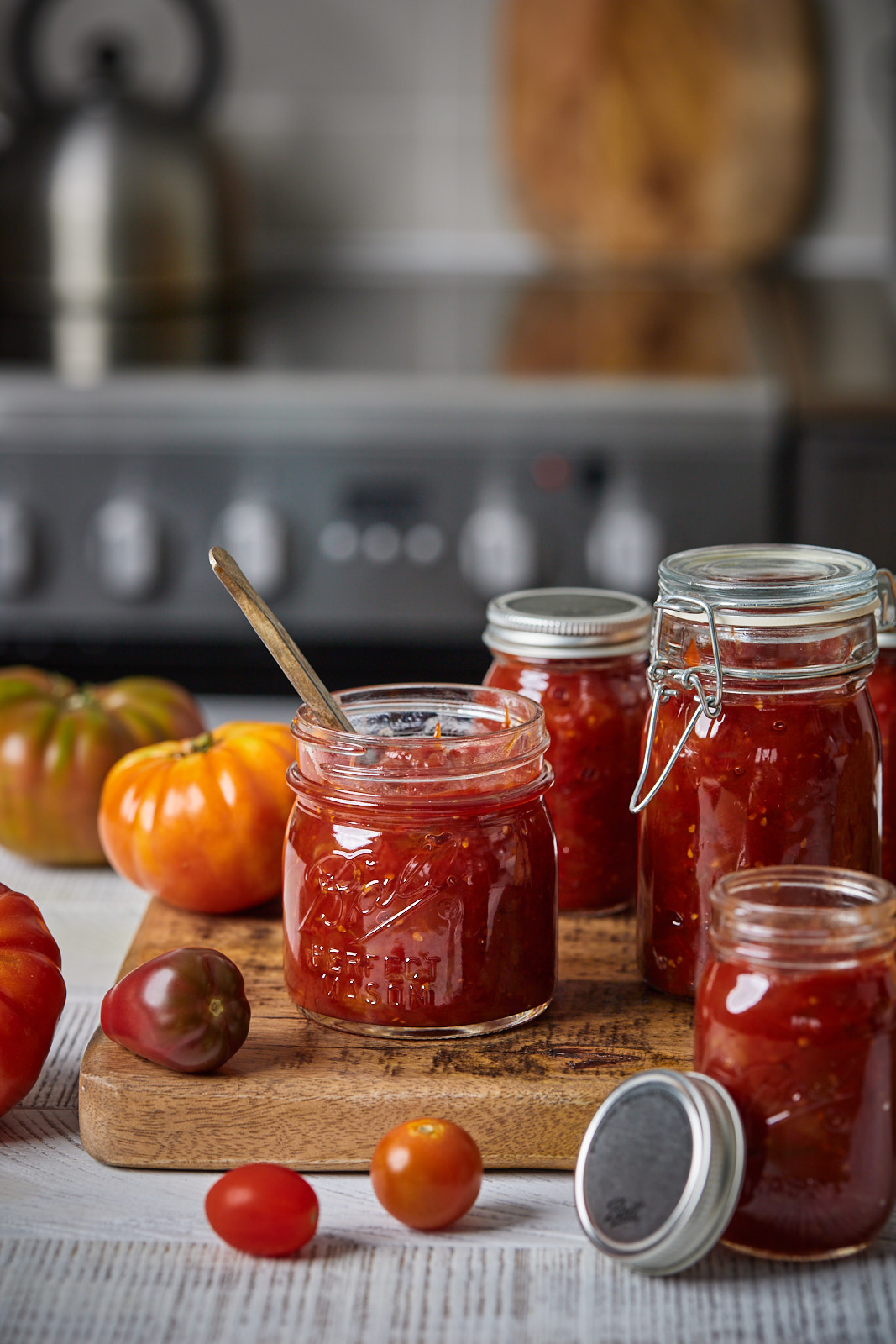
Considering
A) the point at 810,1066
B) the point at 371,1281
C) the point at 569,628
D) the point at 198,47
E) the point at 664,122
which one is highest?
the point at 198,47

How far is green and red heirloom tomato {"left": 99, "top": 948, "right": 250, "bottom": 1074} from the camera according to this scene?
0.80 metres

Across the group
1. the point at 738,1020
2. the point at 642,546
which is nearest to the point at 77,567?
the point at 642,546

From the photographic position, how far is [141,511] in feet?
6.36

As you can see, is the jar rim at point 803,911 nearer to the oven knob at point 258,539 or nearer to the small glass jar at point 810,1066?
the small glass jar at point 810,1066

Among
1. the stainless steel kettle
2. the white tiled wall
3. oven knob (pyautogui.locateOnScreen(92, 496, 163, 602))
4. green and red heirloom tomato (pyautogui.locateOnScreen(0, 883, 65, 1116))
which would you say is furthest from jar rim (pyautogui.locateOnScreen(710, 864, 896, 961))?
the white tiled wall

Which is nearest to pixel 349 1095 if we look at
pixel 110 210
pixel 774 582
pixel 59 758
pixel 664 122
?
pixel 774 582

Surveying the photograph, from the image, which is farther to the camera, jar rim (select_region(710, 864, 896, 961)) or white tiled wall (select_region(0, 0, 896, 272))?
white tiled wall (select_region(0, 0, 896, 272))

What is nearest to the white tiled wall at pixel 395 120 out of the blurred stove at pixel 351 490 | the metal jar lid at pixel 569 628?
the blurred stove at pixel 351 490

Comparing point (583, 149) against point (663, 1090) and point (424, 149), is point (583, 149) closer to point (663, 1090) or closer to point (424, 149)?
point (424, 149)

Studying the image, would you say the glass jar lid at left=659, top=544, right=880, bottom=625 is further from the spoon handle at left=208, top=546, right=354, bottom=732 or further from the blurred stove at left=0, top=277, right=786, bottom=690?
the blurred stove at left=0, top=277, right=786, bottom=690

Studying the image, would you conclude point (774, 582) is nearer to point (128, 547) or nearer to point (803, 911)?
point (803, 911)

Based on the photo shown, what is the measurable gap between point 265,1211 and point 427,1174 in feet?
0.25

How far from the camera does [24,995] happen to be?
0.81m

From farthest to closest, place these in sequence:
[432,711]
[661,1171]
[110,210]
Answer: [110,210] < [432,711] < [661,1171]
